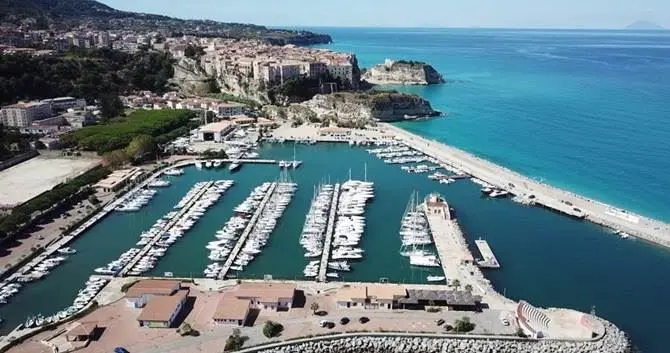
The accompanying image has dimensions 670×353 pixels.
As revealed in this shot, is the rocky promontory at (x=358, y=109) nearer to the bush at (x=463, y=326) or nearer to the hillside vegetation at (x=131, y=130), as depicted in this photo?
the hillside vegetation at (x=131, y=130)

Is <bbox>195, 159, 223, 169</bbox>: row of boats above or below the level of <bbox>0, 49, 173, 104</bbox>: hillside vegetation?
below

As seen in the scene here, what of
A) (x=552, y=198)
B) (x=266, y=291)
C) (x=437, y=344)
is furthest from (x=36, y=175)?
(x=552, y=198)

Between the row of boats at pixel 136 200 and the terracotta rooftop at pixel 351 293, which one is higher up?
the row of boats at pixel 136 200

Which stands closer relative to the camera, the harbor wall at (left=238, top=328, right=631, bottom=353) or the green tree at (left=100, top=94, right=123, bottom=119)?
the harbor wall at (left=238, top=328, right=631, bottom=353)

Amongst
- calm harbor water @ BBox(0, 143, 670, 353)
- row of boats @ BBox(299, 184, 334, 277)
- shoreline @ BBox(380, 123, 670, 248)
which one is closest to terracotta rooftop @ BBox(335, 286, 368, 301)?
calm harbor water @ BBox(0, 143, 670, 353)

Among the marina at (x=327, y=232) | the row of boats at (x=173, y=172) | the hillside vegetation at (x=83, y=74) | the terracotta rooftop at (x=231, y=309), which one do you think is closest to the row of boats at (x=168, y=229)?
the row of boats at (x=173, y=172)

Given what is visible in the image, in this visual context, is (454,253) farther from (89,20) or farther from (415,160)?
(89,20)

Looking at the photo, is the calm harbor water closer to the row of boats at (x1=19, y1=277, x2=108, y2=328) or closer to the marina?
the row of boats at (x1=19, y1=277, x2=108, y2=328)
